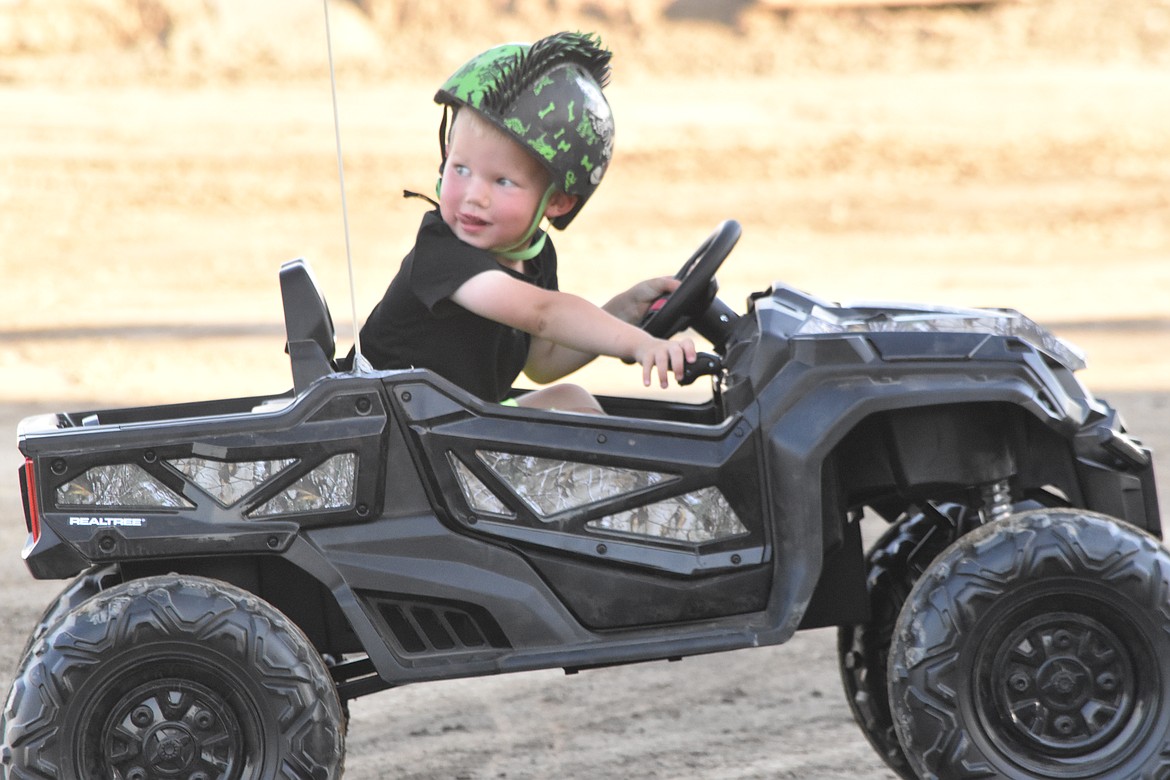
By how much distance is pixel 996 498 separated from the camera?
3363 mm

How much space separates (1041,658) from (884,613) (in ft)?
2.22

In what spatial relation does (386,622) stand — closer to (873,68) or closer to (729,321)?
(729,321)

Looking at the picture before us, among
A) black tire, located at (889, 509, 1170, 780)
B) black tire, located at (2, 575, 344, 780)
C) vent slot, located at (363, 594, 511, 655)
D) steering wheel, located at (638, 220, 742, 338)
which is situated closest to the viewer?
black tire, located at (2, 575, 344, 780)

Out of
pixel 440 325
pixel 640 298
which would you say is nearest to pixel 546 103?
pixel 440 325

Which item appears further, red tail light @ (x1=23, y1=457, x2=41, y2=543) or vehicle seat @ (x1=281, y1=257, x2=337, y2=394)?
vehicle seat @ (x1=281, y1=257, x2=337, y2=394)

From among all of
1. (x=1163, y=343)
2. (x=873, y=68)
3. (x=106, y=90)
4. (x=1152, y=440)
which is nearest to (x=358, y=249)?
(x=1163, y=343)

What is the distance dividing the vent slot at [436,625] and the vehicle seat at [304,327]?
1.50ft

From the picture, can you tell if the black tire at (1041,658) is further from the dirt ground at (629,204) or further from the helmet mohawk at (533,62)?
the helmet mohawk at (533,62)

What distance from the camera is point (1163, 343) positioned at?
10227mm

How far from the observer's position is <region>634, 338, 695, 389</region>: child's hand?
3.23 m

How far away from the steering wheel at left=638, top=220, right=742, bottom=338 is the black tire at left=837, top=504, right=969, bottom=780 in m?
0.71

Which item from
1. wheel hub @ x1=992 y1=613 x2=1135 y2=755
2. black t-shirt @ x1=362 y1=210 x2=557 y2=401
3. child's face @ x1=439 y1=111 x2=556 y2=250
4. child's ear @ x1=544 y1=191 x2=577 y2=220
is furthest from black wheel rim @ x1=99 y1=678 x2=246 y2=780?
wheel hub @ x1=992 y1=613 x2=1135 y2=755

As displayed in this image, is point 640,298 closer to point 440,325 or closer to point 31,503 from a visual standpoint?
point 440,325

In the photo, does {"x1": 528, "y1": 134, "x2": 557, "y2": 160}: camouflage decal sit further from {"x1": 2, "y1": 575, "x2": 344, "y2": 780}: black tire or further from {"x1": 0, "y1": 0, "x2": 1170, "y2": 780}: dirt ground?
{"x1": 0, "y1": 0, "x2": 1170, "y2": 780}: dirt ground
